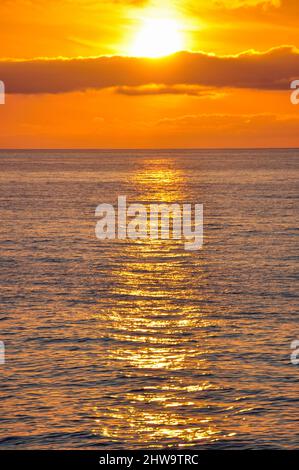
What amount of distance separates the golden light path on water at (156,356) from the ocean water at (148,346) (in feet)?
0.32

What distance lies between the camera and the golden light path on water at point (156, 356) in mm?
40500

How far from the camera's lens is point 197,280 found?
249 feet

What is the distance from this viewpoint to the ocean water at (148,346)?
4050cm

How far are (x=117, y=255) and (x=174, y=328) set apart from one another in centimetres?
3550

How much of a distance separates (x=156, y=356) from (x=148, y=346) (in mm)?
2157

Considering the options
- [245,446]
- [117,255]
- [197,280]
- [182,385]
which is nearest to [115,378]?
[182,385]

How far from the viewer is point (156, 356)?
51.5 m

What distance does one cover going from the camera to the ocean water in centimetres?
4050

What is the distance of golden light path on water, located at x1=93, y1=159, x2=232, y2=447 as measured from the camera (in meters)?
40.5

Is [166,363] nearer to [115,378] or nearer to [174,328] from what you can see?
[115,378]

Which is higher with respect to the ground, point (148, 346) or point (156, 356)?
point (148, 346)

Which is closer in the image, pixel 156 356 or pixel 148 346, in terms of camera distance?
pixel 156 356

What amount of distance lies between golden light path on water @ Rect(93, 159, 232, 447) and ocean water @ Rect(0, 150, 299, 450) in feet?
0.32

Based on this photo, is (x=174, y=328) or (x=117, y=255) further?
(x=117, y=255)
